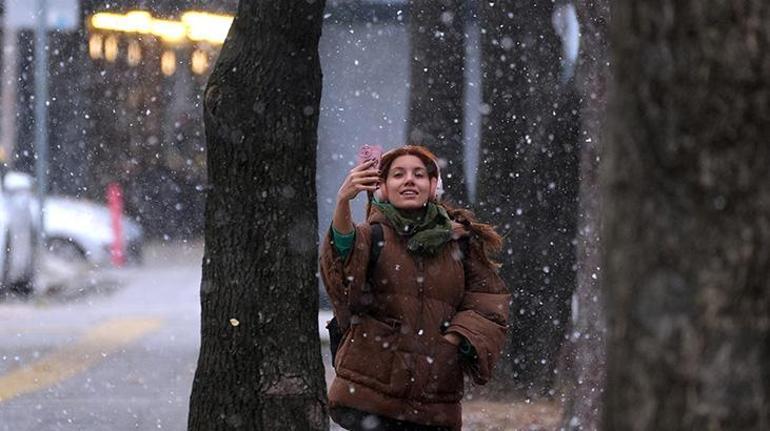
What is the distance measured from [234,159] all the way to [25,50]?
1729 cm

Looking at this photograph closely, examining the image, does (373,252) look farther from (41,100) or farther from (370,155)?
(41,100)

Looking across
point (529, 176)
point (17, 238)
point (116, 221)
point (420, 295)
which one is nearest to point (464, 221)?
point (420, 295)

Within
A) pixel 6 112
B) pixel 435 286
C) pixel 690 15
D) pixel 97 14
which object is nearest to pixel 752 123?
pixel 690 15

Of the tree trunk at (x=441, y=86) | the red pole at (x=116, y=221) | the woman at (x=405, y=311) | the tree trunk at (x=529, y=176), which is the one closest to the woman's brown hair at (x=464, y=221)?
the woman at (x=405, y=311)

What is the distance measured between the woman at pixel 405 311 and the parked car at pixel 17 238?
14.0 meters

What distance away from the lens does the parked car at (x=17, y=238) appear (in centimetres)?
1936

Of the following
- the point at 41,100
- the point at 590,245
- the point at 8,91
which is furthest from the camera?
the point at 8,91

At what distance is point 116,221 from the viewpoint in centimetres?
2344

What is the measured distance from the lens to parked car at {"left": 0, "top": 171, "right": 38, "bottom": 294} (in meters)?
19.4

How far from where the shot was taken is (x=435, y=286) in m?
5.70

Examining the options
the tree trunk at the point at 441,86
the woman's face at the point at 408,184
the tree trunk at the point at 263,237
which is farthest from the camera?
the tree trunk at the point at 441,86

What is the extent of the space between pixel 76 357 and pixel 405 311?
8.58m

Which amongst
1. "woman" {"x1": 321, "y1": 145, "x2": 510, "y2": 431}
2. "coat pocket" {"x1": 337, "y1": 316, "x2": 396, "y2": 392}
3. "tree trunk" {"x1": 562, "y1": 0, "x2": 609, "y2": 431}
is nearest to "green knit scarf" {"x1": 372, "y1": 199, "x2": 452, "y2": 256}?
"woman" {"x1": 321, "y1": 145, "x2": 510, "y2": 431}

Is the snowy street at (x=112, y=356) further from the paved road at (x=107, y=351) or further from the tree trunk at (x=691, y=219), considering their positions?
the tree trunk at (x=691, y=219)
